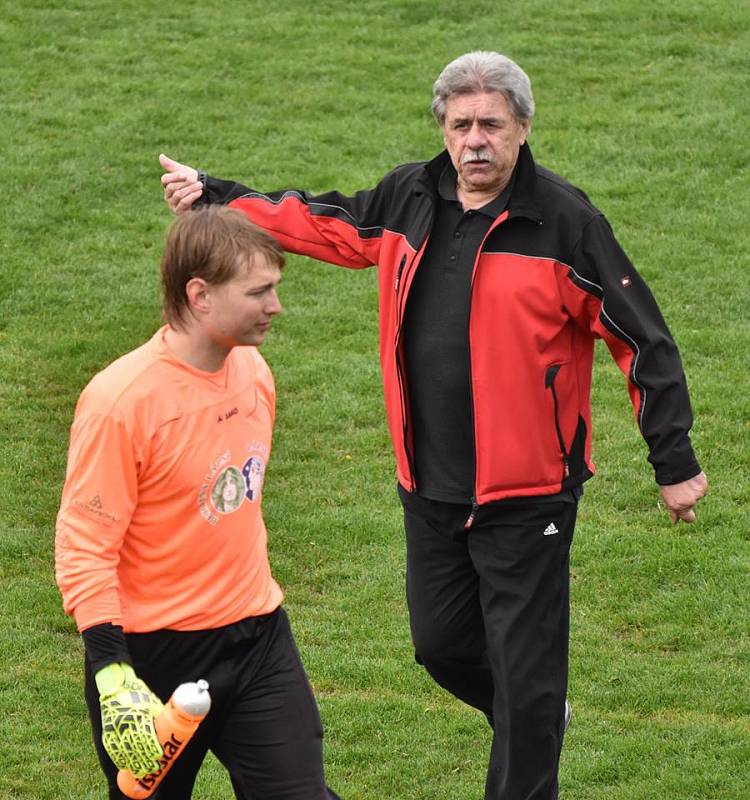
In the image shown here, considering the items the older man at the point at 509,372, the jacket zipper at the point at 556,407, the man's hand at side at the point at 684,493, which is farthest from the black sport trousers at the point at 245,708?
the man's hand at side at the point at 684,493

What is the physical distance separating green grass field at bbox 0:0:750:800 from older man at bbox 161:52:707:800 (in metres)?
1.07

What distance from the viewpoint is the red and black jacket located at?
520 centimetres

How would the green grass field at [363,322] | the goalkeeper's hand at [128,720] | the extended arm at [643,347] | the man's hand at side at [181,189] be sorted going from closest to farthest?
the goalkeeper's hand at [128,720]
the extended arm at [643,347]
the man's hand at side at [181,189]
the green grass field at [363,322]

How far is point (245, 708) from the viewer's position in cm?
452

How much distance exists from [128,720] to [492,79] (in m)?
2.56

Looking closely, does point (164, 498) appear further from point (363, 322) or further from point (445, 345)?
point (363, 322)

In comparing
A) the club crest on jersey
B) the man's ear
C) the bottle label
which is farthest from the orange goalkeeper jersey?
the bottle label

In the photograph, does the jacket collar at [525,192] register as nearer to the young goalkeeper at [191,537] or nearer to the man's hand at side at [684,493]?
the man's hand at side at [684,493]

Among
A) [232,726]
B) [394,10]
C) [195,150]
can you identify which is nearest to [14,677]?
[232,726]

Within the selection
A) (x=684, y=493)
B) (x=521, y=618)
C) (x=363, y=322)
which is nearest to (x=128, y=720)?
(x=521, y=618)

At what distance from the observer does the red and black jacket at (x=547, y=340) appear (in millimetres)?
5199

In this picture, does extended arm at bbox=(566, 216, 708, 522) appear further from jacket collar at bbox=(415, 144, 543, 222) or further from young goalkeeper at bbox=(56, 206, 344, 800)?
young goalkeeper at bbox=(56, 206, 344, 800)

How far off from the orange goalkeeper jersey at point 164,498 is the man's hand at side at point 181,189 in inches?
47.8

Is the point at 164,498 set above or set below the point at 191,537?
above
